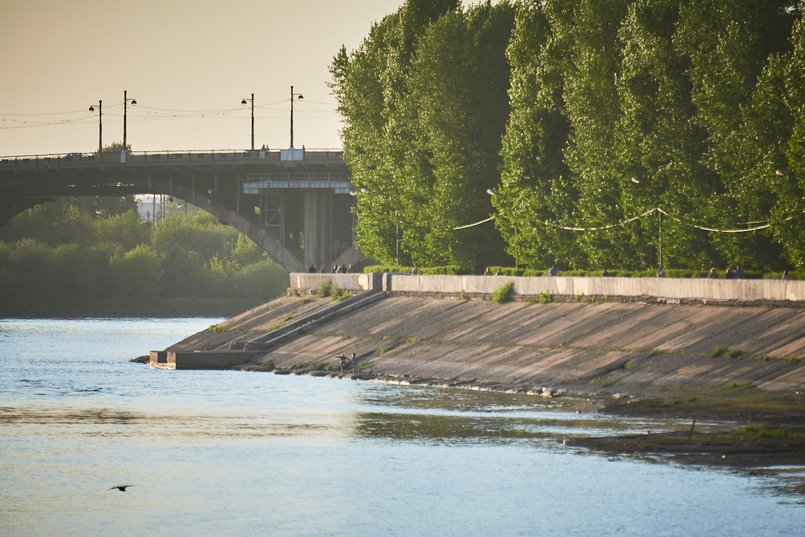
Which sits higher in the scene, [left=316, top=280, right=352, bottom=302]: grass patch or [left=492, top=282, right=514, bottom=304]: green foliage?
[left=316, top=280, right=352, bottom=302]: grass patch

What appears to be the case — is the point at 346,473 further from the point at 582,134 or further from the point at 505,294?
the point at 582,134

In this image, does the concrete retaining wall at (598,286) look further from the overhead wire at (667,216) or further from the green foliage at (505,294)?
the overhead wire at (667,216)

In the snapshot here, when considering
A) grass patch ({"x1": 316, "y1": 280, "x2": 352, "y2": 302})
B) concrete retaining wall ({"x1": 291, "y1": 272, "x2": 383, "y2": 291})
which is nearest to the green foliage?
concrete retaining wall ({"x1": 291, "y1": 272, "x2": 383, "y2": 291})

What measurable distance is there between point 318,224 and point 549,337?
242ft

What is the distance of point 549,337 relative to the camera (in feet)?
271

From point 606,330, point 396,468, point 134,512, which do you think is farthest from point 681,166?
point 134,512

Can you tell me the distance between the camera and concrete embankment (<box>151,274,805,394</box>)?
226ft

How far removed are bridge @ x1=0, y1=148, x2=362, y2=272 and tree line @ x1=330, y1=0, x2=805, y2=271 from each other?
58.6 feet

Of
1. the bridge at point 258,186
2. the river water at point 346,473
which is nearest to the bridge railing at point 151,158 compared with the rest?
the bridge at point 258,186

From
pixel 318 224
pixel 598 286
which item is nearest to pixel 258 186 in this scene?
pixel 318 224

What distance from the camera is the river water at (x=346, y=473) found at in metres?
42.4

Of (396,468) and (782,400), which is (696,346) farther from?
(396,468)

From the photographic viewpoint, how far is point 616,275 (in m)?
92.6

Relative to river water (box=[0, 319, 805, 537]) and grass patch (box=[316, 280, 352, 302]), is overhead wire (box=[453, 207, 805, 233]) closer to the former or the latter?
river water (box=[0, 319, 805, 537])
